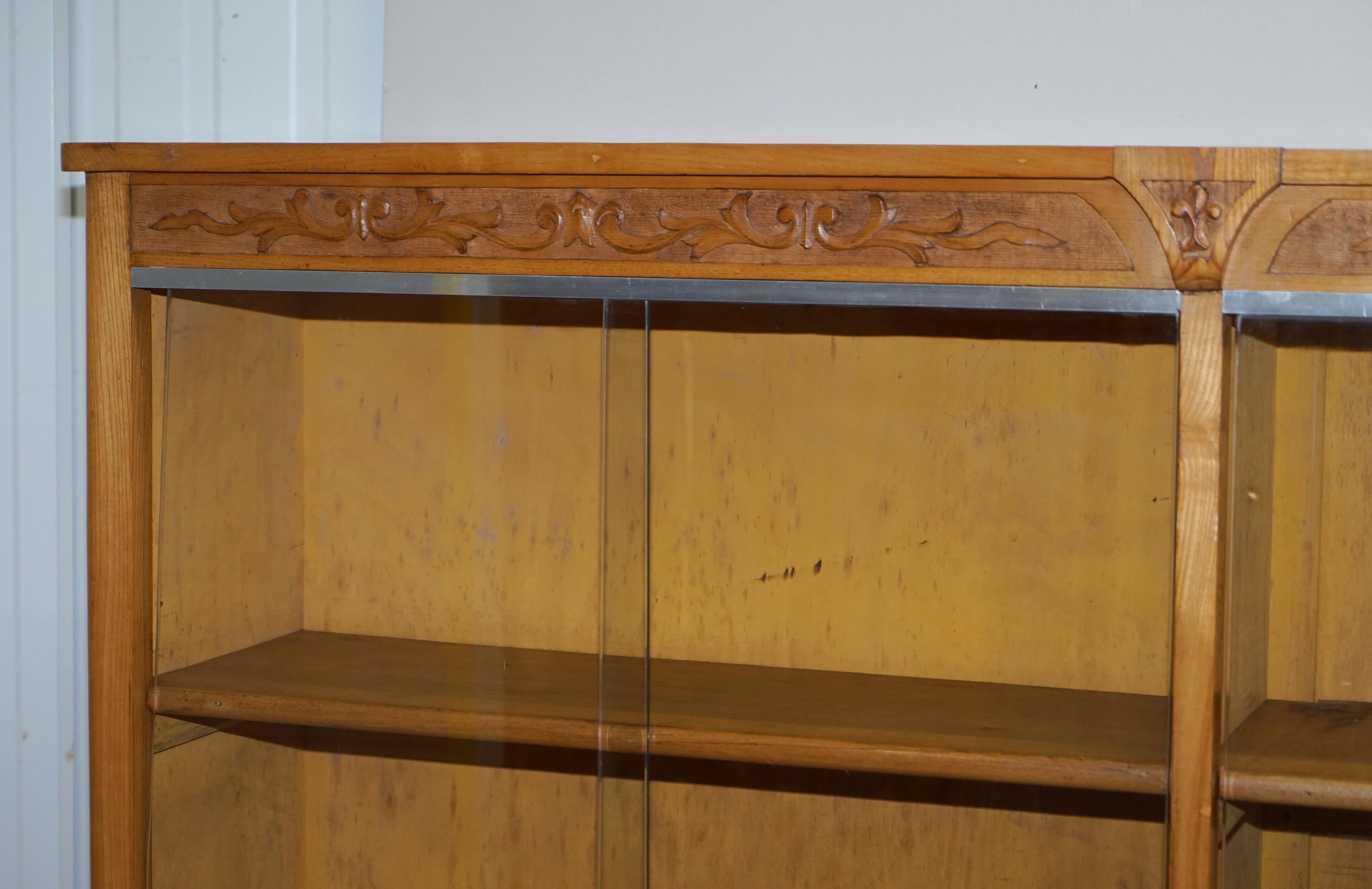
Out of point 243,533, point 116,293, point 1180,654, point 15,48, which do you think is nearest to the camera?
point 1180,654

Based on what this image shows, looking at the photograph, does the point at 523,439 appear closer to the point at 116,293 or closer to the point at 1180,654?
the point at 116,293

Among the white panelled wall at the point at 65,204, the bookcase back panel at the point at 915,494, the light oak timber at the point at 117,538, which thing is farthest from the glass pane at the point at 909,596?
the white panelled wall at the point at 65,204

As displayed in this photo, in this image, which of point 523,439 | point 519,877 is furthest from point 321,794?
point 523,439

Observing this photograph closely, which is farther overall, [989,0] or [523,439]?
[989,0]

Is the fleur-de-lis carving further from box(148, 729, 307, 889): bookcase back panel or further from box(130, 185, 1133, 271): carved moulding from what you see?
box(148, 729, 307, 889): bookcase back panel

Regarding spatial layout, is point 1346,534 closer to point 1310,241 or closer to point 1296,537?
point 1296,537

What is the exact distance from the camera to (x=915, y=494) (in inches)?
41.6

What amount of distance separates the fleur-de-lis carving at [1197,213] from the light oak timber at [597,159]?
6 centimetres

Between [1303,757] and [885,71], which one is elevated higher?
[885,71]

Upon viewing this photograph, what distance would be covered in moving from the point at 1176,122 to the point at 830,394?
0.54 meters

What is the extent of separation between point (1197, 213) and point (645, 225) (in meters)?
0.43

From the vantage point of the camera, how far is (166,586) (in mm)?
1097

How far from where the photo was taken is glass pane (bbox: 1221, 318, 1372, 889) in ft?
2.94

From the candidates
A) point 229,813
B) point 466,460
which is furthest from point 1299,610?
point 229,813
